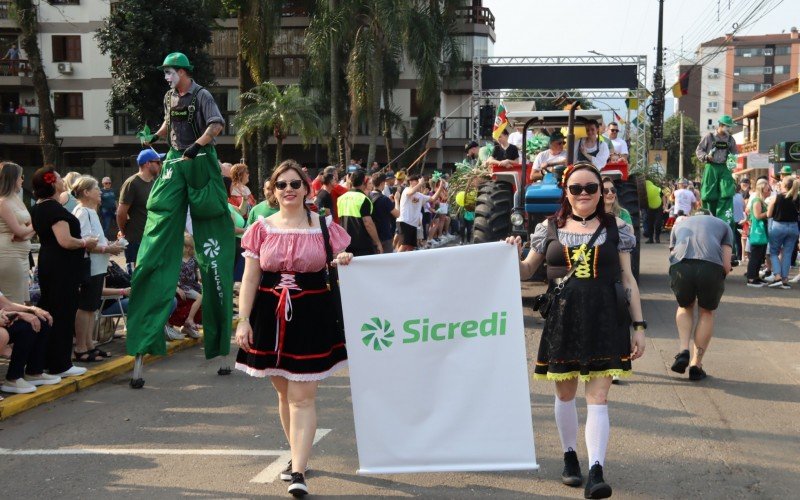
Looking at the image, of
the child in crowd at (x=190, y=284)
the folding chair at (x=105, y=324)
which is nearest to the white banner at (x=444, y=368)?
the folding chair at (x=105, y=324)

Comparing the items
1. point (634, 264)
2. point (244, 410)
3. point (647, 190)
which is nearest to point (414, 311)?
point (244, 410)

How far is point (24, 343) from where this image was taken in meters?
7.46

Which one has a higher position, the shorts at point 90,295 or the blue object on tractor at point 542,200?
the blue object on tractor at point 542,200

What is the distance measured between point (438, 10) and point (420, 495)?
1400 inches

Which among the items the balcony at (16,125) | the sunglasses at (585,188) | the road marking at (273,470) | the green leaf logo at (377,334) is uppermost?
the balcony at (16,125)

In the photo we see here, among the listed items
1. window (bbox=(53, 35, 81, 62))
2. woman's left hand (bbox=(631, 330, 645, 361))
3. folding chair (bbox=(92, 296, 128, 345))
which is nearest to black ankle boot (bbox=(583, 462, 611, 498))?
woman's left hand (bbox=(631, 330, 645, 361))

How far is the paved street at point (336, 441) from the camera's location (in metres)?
5.43

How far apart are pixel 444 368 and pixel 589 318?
866 millimetres

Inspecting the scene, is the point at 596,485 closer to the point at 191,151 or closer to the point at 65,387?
the point at 191,151

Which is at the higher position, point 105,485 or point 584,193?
point 584,193

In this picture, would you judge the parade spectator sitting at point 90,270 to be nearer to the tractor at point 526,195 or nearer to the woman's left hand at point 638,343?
the tractor at point 526,195

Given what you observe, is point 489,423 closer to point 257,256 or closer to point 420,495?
point 420,495

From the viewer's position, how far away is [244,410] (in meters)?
7.36

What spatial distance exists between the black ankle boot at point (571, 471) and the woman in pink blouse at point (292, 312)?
1.41 metres
